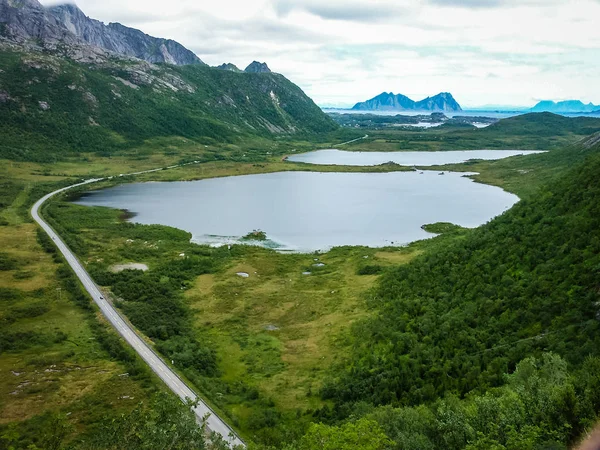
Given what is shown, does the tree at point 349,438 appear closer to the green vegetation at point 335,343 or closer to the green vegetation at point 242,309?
the green vegetation at point 335,343

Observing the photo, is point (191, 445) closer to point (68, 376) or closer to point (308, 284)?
point (68, 376)

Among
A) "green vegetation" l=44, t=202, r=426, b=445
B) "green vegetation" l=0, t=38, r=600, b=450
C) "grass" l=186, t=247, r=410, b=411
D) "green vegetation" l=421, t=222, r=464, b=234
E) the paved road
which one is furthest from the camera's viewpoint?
"green vegetation" l=421, t=222, r=464, b=234

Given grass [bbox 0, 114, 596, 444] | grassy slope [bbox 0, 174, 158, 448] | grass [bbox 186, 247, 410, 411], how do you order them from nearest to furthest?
grassy slope [bbox 0, 174, 158, 448]
grass [bbox 0, 114, 596, 444]
grass [bbox 186, 247, 410, 411]

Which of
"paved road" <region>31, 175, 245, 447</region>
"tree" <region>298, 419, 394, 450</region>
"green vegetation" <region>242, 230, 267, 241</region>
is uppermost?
"tree" <region>298, 419, 394, 450</region>

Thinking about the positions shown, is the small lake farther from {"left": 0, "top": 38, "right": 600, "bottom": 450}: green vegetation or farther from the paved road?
the paved road

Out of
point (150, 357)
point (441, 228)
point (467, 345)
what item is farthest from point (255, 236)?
point (467, 345)

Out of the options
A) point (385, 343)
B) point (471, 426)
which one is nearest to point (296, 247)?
point (385, 343)

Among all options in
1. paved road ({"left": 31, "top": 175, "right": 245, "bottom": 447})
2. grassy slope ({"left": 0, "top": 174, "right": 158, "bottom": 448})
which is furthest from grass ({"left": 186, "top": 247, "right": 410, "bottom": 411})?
grassy slope ({"left": 0, "top": 174, "right": 158, "bottom": 448})
